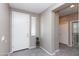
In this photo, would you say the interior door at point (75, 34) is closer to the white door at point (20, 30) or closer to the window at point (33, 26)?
the window at point (33, 26)

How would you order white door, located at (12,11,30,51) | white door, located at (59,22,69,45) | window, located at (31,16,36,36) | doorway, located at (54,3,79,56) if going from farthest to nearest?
white door, located at (59,22,69,45) < doorway, located at (54,3,79,56) < window, located at (31,16,36,36) < white door, located at (12,11,30,51)

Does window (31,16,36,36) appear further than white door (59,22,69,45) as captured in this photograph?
No

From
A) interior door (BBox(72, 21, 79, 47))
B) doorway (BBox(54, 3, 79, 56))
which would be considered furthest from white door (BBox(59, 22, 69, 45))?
interior door (BBox(72, 21, 79, 47))

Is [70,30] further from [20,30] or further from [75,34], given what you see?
[20,30]

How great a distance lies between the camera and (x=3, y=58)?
3.01ft

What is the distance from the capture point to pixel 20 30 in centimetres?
388

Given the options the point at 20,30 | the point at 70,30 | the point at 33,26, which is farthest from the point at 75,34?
the point at 20,30

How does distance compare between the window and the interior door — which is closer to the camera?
the window

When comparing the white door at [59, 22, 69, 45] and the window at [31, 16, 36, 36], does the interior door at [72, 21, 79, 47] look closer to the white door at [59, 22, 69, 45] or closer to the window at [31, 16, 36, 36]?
the white door at [59, 22, 69, 45]

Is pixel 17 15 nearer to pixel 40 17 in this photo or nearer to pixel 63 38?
pixel 40 17

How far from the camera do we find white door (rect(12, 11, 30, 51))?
3.65m

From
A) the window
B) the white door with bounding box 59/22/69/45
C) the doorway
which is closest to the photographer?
the window

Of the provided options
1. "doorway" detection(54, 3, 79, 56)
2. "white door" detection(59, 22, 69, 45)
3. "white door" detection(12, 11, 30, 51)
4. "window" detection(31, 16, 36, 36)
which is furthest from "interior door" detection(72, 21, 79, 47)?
"white door" detection(12, 11, 30, 51)

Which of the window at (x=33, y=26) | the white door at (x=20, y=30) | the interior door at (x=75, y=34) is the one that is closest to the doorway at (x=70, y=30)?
the interior door at (x=75, y=34)
